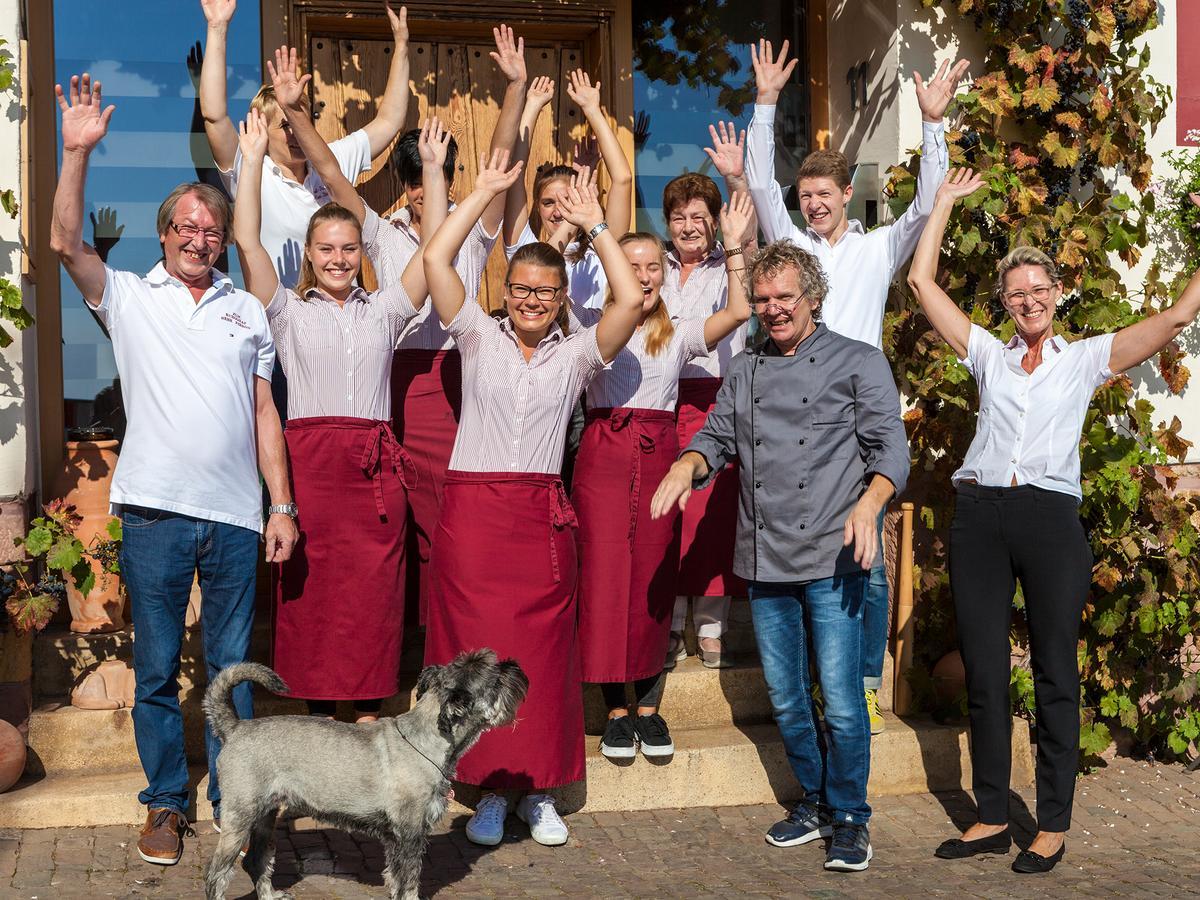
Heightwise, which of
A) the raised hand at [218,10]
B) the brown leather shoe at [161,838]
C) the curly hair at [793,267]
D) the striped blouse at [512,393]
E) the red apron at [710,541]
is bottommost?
the brown leather shoe at [161,838]

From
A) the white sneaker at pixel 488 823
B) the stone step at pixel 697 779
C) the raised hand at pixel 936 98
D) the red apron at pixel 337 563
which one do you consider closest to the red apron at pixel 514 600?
the white sneaker at pixel 488 823

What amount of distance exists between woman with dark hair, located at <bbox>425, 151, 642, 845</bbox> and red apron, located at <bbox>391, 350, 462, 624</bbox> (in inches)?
21.6

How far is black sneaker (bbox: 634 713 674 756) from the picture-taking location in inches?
212

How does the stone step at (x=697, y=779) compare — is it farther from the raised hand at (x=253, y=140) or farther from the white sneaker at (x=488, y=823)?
the raised hand at (x=253, y=140)

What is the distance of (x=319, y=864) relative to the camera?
476 cm

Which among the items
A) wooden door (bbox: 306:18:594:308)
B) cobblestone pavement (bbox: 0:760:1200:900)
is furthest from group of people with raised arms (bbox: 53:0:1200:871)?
wooden door (bbox: 306:18:594:308)

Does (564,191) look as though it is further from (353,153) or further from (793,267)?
(793,267)

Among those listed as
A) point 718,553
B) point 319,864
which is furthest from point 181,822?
point 718,553

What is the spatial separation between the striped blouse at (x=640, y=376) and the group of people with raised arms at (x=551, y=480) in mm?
11

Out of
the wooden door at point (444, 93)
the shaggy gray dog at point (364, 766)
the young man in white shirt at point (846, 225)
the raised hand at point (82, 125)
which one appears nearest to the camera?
the shaggy gray dog at point (364, 766)

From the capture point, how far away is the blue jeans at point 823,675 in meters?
4.86

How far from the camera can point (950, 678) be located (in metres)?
6.01

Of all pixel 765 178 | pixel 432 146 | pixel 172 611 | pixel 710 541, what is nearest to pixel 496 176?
pixel 432 146

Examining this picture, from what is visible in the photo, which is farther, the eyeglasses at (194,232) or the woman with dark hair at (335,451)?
the woman with dark hair at (335,451)
